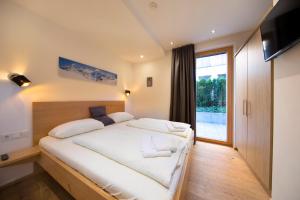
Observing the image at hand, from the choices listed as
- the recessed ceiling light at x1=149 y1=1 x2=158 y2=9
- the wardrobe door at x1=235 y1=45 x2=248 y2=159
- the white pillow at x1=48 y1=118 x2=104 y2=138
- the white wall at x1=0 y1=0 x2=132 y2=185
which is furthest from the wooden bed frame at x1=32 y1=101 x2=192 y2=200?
the recessed ceiling light at x1=149 y1=1 x2=158 y2=9

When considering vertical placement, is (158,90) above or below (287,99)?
above

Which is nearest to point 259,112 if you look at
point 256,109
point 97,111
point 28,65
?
point 256,109

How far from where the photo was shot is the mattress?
779 millimetres

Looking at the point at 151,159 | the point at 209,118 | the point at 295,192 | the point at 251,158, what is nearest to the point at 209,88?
the point at 209,118

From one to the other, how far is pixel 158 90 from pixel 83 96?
2.07m

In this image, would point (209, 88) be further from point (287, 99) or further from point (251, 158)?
point (287, 99)

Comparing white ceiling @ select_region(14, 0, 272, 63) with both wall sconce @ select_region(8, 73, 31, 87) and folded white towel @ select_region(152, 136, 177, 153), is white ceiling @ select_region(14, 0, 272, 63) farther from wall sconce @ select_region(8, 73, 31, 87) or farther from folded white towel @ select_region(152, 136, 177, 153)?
folded white towel @ select_region(152, 136, 177, 153)

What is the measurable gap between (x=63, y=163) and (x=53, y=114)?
1063 millimetres

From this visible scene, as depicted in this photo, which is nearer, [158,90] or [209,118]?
[209,118]

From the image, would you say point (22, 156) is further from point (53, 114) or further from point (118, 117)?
point (118, 117)

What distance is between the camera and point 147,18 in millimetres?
2062

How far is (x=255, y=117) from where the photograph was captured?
67.7 inches

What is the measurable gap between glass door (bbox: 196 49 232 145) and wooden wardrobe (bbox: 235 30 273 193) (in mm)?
552

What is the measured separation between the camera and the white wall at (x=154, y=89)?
3.46 m
